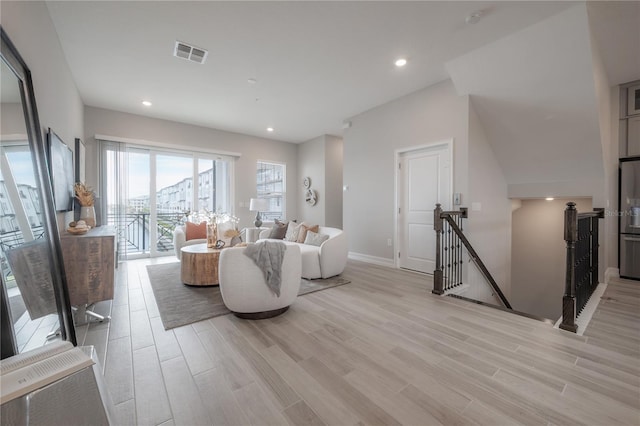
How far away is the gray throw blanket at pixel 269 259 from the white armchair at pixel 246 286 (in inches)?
1.5

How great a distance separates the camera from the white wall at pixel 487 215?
3783 millimetres

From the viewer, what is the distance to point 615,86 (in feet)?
13.1

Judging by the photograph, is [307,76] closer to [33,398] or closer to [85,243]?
[85,243]

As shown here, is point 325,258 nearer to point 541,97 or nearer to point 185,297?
point 185,297

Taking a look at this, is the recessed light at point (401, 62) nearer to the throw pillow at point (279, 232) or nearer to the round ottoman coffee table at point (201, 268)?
the throw pillow at point (279, 232)

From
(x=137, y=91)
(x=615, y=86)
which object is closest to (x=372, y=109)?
(x=615, y=86)

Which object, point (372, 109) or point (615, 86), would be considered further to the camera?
point (372, 109)

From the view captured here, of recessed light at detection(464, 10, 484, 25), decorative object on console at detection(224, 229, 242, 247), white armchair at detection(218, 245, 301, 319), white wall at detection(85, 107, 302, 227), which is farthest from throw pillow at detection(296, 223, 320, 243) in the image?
recessed light at detection(464, 10, 484, 25)

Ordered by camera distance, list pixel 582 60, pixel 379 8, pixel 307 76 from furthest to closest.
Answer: pixel 307 76 → pixel 582 60 → pixel 379 8

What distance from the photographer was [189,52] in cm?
312

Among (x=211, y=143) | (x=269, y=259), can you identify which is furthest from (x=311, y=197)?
(x=269, y=259)

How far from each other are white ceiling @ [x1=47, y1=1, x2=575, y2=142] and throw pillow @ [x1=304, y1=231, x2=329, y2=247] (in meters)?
2.36

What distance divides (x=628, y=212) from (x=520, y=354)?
3823 mm

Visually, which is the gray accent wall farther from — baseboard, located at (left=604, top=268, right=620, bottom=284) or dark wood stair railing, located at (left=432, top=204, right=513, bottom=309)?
baseboard, located at (left=604, top=268, right=620, bottom=284)
